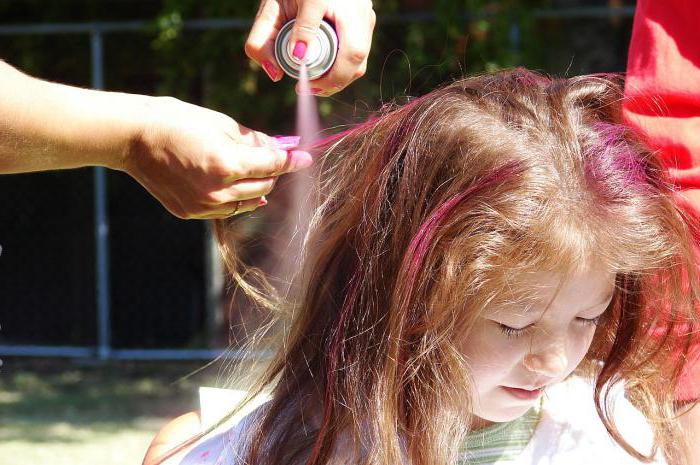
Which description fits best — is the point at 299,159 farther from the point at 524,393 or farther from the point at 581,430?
the point at 581,430

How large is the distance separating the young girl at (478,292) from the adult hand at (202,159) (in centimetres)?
16

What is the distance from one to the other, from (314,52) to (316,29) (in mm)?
30

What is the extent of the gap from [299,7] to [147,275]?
4895 mm

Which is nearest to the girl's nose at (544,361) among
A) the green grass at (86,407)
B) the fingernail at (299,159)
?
the fingernail at (299,159)

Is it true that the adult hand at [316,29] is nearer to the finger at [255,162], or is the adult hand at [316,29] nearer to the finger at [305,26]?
the finger at [305,26]

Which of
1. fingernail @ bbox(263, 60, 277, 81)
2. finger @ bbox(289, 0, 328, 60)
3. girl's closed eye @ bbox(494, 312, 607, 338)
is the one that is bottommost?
girl's closed eye @ bbox(494, 312, 607, 338)

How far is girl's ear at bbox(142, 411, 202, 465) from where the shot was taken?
5.14ft

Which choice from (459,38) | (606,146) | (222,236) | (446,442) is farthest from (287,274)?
(459,38)

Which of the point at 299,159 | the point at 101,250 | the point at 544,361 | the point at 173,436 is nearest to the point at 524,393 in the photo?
the point at 544,361

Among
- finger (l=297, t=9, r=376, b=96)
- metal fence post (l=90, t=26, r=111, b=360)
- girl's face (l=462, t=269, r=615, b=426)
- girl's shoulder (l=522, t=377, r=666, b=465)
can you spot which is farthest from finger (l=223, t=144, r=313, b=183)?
metal fence post (l=90, t=26, r=111, b=360)

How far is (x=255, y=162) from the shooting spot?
136cm

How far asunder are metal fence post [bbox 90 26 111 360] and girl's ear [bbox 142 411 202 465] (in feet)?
14.0

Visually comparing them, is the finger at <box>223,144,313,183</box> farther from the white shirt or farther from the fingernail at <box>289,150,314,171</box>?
the white shirt

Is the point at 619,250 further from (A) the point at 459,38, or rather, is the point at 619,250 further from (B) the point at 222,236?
(A) the point at 459,38
